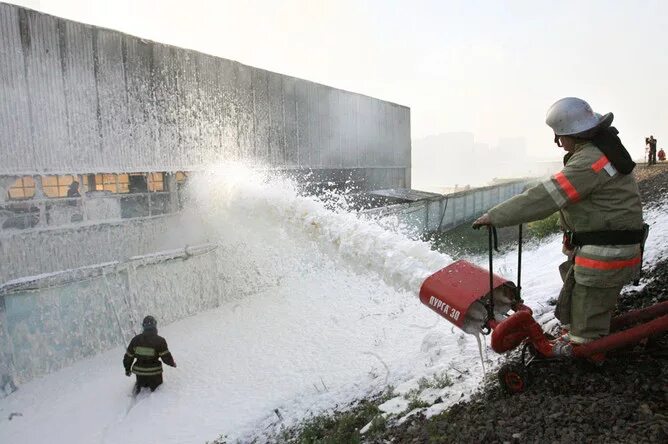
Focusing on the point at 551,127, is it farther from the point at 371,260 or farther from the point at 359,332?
the point at 359,332

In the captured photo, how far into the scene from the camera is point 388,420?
385 centimetres

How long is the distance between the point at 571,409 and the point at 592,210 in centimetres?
140

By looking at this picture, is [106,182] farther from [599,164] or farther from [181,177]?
[599,164]

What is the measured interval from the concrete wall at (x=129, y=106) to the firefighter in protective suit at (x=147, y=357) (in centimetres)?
390

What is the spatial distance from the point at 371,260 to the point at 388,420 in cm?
226

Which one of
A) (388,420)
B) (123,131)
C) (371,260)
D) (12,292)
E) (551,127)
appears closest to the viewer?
(551,127)

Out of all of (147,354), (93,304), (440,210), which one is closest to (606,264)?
(147,354)

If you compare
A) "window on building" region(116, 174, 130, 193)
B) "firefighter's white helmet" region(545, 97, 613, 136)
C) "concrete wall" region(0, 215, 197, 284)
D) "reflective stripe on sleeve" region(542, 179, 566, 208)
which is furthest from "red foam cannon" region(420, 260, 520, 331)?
"window on building" region(116, 174, 130, 193)

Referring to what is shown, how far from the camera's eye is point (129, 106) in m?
9.10

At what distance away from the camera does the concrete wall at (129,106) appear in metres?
7.47

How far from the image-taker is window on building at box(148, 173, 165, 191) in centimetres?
980

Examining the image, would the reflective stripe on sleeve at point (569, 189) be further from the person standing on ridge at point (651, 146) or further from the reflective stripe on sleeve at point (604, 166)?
the person standing on ridge at point (651, 146)

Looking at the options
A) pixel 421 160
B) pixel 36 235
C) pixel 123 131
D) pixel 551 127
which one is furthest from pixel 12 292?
pixel 421 160

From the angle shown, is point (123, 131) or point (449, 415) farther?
point (123, 131)
